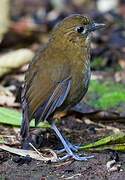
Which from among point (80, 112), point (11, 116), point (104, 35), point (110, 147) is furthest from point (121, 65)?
point (110, 147)

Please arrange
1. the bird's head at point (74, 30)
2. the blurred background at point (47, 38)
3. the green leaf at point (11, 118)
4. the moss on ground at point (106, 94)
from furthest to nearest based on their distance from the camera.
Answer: the blurred background at point (47, 38) → the moss on ground at point (106, 94) → the green leaf at point (11, 118) → the bird's head at point (74, 30)

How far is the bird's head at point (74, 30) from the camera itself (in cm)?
518

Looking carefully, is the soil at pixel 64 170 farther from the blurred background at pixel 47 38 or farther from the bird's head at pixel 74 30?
the blurred background at pixel 47 38

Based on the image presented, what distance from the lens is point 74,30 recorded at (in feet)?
17.1

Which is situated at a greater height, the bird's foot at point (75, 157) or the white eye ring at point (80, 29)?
the white eye ring at point (80, 29)

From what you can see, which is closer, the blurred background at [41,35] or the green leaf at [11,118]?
the green leaf at [11,118]

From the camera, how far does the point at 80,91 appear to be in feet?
16.2

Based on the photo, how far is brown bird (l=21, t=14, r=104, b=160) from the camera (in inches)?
189

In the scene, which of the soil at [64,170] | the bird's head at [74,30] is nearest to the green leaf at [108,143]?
the soil at [64,170]

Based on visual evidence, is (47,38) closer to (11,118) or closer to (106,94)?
(106,94)

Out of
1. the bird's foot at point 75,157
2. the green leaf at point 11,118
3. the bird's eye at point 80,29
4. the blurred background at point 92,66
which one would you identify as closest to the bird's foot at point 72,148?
the bird's foot at point 75,157

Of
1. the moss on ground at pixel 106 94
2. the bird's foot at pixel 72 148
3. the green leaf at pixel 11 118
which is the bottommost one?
the bird's foot at pixel 72 148

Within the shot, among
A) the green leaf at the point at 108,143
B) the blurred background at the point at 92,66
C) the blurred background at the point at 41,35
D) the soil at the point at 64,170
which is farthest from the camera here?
the blurred background at the point at 41,35

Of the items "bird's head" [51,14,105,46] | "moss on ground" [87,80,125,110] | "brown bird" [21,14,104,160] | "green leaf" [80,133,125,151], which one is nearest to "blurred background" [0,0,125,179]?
"moss on ground" [87,80,125,110]
